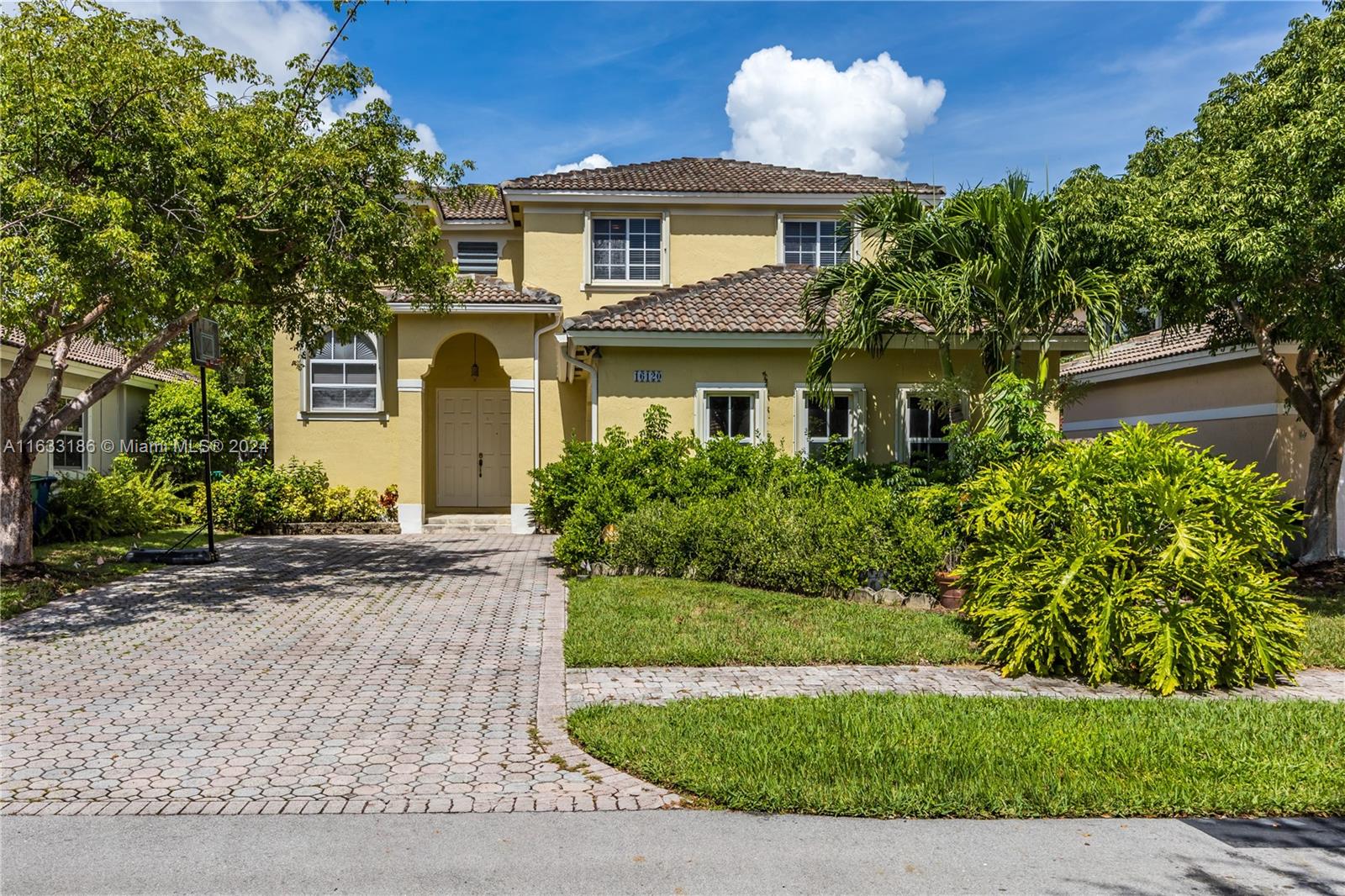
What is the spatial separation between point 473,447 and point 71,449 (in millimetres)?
8351

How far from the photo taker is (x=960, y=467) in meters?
12.4

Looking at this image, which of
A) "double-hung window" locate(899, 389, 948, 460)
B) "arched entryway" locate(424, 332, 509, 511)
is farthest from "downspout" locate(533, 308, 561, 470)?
"double-hung window" locate(899, 389, 948, 460)

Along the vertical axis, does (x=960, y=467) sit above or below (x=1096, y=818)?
above

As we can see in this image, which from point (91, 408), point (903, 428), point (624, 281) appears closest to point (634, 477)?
point (903, 428)

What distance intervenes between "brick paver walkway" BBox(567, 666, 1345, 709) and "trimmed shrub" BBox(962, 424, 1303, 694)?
0.17 m

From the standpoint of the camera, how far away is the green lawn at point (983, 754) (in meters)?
4.86

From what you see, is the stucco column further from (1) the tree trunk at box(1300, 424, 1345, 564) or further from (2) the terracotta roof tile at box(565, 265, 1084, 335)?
(1) the tree trunk at box(1300, 424, 1345, 564)

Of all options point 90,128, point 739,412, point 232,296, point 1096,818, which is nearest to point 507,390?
point 739,412

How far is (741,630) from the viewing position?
9.01 metres

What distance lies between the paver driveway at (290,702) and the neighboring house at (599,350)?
514cm

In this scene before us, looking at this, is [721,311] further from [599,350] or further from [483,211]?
[483,211]

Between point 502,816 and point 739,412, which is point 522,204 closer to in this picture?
point 739,412

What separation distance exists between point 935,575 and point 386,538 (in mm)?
11579

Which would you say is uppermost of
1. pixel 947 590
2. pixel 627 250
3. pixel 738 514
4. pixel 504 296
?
pixel 627 250
